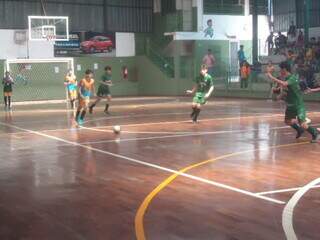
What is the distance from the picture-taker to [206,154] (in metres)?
12.3

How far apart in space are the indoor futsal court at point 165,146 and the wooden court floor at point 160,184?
2 cm

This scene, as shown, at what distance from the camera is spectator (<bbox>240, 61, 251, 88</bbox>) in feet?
111

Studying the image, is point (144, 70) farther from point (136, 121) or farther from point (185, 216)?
point (185, 216)

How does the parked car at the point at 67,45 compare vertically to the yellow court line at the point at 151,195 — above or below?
above

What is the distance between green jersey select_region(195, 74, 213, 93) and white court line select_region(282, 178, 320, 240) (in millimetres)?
9839

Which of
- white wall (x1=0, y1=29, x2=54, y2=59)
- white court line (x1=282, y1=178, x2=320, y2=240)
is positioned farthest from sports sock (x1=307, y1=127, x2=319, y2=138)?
white wall (x1=0, y1=29, x2=54, y2=59)

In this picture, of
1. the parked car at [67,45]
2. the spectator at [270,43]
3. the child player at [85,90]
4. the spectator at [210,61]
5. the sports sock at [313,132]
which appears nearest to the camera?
the sports sock at [313,132]

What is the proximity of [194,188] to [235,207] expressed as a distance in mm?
1363

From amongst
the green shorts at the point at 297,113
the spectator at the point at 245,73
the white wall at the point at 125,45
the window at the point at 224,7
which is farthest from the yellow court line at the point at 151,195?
the white wall at the point at 125,45

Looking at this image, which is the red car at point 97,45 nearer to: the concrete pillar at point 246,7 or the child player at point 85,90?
the concrete pillar at point 246,7

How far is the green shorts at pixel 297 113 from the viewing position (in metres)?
13.4

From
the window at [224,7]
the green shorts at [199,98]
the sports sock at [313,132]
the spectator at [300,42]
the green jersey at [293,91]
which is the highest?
the window at [224,7]

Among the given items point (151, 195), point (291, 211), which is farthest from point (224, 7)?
point (291, 211)

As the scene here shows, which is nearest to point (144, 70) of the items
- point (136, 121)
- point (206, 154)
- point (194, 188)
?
point (136, 121)
